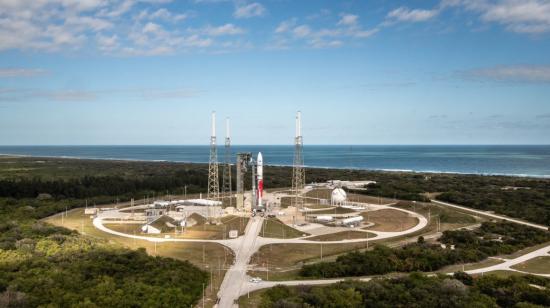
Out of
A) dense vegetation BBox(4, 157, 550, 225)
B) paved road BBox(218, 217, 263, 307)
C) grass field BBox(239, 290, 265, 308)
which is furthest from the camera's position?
dense vegetation BBox(4, 157, 550, 225)

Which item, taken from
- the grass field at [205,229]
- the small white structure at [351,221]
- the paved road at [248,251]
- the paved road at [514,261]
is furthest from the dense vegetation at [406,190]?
the grass field at [205,229]

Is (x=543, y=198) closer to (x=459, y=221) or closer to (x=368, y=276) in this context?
(x=459, y=221)

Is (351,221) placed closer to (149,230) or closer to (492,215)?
(492,215)

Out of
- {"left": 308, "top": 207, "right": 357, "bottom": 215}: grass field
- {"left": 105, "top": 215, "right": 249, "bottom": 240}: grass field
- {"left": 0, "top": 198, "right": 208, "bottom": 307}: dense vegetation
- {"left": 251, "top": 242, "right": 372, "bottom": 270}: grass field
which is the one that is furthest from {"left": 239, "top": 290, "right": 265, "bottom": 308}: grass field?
{"left": 308, "top": 207, "right": 357, "bottom": 215}: grass field

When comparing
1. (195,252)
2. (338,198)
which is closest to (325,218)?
(338,198)

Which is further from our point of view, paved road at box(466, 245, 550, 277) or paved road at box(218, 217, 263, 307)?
paved road at box(466, 245, 550, 277)

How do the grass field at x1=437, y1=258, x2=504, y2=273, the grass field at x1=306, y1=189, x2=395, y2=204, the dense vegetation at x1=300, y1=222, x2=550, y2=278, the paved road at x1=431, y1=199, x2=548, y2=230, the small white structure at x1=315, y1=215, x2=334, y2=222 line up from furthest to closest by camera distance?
1. the grass field at x1=306, y1=189, x2=395, y2=204
2. the small white structure at x1=315, y1=215, x2=334, y2=222
3. the paved road at x1=431, y1=199, x2=548, y2=230
4. the grass field at x1=437, y1=258, x2=504, y2=273
5. the dense vegetation at x1=300, y1=222, x2=550, y2=278

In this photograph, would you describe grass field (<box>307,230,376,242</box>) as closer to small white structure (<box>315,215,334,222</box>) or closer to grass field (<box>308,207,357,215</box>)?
small white structure (<box>315,215,334,222</box>)

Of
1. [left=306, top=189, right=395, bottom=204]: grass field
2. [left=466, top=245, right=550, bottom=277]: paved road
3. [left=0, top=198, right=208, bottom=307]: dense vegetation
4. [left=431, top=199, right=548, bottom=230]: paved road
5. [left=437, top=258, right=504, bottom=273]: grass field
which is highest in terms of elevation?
[left=0, top=198, right=208, bottom=307]: dense vegetation
